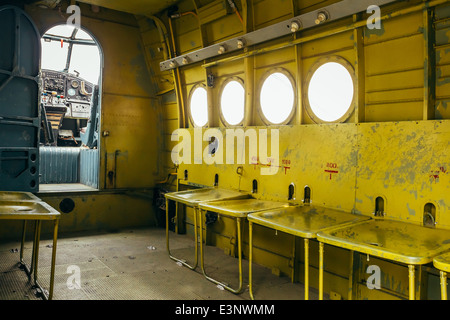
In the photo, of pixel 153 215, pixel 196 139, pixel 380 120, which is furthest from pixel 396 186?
pixel 153 215

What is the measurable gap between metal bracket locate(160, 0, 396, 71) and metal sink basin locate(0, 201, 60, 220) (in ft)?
9.34

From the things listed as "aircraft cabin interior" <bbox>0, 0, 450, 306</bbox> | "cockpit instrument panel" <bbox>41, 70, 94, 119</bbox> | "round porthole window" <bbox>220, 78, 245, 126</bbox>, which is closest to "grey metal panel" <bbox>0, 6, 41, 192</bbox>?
"aircraft cabin interior" <bbox>0, 0, 450, 306</bbox>

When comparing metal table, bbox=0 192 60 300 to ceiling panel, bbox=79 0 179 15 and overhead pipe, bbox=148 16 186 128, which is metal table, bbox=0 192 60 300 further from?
ceiling panel, bbox=79 0 179 15

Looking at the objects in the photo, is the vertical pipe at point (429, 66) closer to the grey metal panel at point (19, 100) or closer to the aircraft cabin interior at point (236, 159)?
the aircraft cabin interior at point (236, 159)

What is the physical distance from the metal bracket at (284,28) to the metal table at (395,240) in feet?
6.01

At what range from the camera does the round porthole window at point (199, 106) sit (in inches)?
220

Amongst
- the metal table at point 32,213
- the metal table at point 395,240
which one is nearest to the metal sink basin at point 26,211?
the metal table at point 32,213

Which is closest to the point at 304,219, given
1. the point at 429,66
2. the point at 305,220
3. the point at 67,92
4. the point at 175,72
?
the point at 305,220

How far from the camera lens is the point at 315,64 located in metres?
3.77

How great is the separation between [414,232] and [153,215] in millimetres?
4875

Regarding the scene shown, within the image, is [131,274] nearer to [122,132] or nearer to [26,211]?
[26,211]

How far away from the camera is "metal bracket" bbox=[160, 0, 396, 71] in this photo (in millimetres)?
3172

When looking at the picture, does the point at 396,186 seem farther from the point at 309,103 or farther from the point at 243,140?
the point at 243,140

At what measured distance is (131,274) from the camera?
4.02 meters
